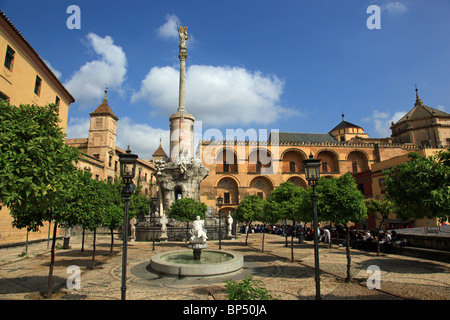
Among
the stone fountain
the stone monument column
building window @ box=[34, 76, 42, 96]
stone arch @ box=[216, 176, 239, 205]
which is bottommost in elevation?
the stone fountain

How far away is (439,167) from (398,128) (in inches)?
2076

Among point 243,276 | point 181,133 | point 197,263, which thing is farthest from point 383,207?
point 181,133

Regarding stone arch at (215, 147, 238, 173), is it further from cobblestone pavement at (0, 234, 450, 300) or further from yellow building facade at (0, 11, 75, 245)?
cobblestone pavement at (0, 234, 450, 300)

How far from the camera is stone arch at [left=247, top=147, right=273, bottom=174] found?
45719 mm

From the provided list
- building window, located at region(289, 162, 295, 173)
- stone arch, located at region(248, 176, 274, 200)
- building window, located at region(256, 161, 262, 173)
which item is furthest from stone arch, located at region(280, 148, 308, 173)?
building window, located at region(256, 161, 262, 173)

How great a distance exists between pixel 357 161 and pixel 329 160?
16.6 feet

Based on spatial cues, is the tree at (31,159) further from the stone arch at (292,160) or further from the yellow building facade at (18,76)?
the stone arch at (292,160)

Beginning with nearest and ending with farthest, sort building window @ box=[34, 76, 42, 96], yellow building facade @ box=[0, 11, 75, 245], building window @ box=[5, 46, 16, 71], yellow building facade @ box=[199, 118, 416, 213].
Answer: yellow building facade @ box=[0, 11, 75, 245] → building window @ box=[5, 46, 16, 71] → building window @ box=[34, 76, 42, 96] → yellow building facade @ box=[199, 118, 416, 213]

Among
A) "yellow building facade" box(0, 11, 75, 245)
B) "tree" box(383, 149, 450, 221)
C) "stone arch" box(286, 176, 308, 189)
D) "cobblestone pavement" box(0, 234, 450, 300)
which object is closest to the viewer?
"cobblestone pavement" box(0, 234, 450, 300)

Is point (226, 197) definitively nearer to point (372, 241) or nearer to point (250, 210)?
point (250, 210)

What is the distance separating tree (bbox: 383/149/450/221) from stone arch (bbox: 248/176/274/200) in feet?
115

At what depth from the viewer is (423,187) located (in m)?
8.66
